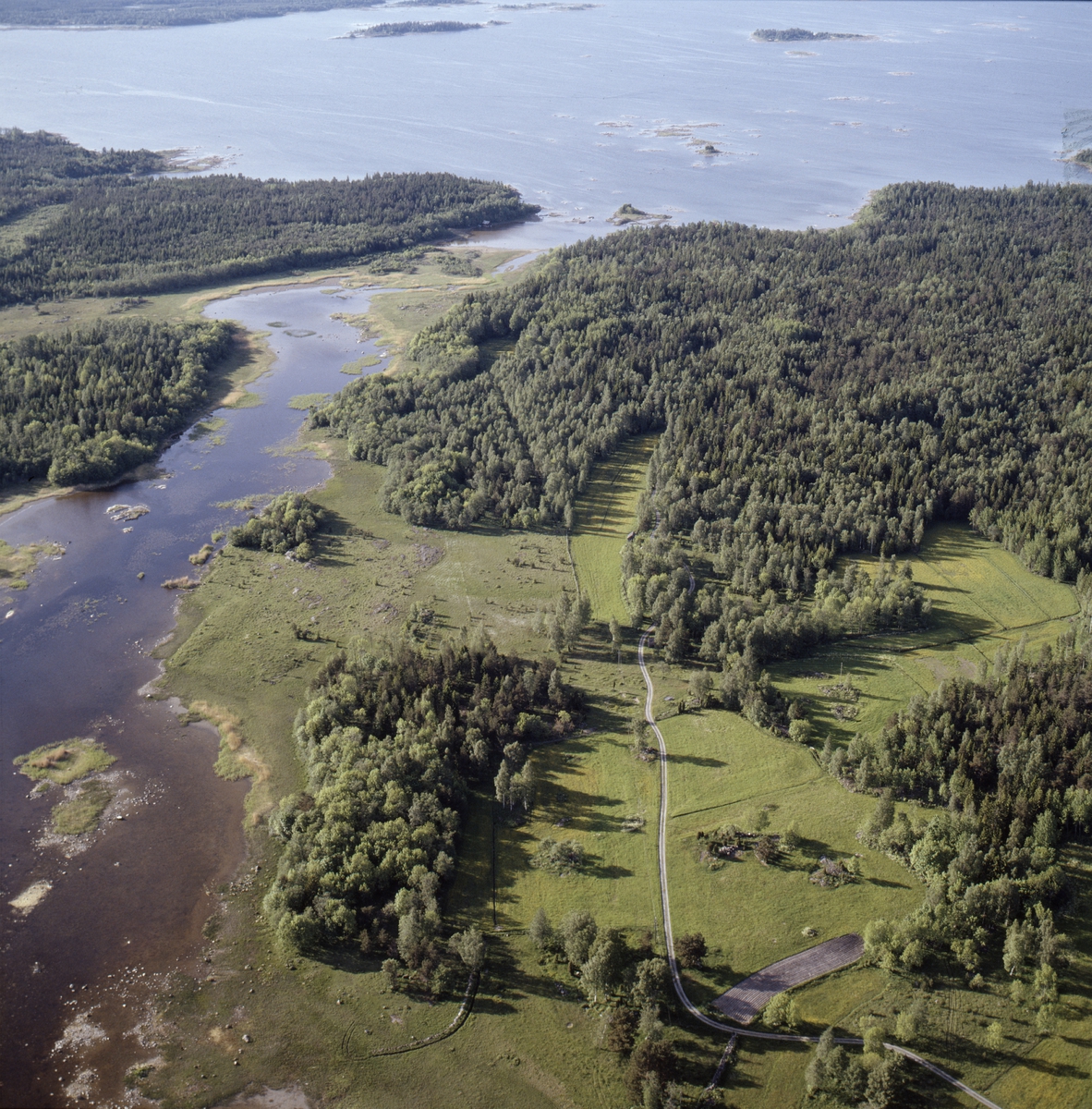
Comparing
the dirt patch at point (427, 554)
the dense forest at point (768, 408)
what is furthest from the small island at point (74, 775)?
the dense forest at point (768, 408)

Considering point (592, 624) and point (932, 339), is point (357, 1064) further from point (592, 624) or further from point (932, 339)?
point (932, 339)

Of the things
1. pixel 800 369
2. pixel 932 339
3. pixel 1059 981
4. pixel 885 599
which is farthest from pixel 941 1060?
pixel 932 339

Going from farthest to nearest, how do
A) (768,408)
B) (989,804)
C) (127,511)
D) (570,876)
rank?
1. (768,408)
2. (127,511)
3. (989,804)
4. (570,876)

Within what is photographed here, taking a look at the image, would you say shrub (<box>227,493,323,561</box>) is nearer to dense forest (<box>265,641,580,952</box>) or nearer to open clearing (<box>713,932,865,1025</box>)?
dense forest (<box>265,641,580,952</box>)

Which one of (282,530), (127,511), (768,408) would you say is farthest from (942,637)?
(127,511)

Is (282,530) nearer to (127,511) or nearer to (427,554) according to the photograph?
(427,554)

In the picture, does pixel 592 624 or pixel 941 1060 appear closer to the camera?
pixel 941 1060
